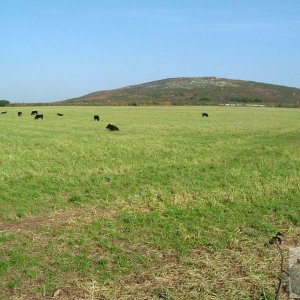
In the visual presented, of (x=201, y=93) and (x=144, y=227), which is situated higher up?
(x=201, y=93)

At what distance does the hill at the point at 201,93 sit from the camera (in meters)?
124

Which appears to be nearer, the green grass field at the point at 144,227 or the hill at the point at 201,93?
the green grass field at the point at 144,227

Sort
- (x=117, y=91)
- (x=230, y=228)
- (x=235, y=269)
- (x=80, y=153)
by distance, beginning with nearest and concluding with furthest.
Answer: (x=235, y=269) < (x=230, y=228) < (x=80, y=153) < (x=117, y=91)

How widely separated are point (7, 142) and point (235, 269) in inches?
683

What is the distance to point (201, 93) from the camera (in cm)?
14100

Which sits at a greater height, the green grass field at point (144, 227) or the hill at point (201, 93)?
the hill at point (201, 93)

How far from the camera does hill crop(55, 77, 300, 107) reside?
407 feet

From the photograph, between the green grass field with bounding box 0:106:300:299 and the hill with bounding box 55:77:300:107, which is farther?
the hill with bounding box 55:77:300:107

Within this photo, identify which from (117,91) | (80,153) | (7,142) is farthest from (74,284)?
(117,91)

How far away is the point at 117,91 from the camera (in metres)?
164

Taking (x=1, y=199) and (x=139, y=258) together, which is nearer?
(x=139, y=258)

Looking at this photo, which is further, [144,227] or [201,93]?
[201,93]

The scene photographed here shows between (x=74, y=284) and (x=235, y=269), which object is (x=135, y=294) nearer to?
(x=74, y=284)

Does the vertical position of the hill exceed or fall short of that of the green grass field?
it exceeds it
